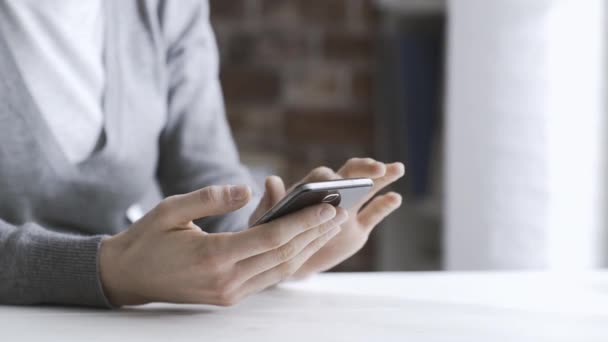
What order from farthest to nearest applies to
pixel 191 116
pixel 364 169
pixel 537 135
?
pixel 537 135, pixel 191 116, pixel 364 169

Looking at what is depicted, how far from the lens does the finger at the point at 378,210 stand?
702mm

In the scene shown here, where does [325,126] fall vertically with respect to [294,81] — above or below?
below

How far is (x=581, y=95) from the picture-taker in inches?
44.3

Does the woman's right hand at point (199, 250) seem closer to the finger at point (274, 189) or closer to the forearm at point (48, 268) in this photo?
the forearm at point (48, 268)

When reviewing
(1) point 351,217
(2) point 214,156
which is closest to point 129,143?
(2) point 214,156

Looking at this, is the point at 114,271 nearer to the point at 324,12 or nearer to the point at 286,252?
the point at 286,252

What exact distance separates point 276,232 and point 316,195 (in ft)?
0.12

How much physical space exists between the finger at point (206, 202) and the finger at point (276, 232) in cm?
2

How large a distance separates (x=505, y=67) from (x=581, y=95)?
12 centimetres

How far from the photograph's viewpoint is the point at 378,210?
706mm

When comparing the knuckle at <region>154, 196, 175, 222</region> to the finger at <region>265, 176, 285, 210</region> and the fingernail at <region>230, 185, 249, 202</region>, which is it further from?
the finger at <region>265, 176, 285, 210</region>

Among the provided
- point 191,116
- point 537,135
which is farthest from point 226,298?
point 537,135

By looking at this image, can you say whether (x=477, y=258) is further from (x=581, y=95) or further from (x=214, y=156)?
(x=214, y=156)

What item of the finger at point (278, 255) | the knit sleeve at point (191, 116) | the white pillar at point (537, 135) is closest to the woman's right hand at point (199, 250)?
the finger at point (278, 255)
